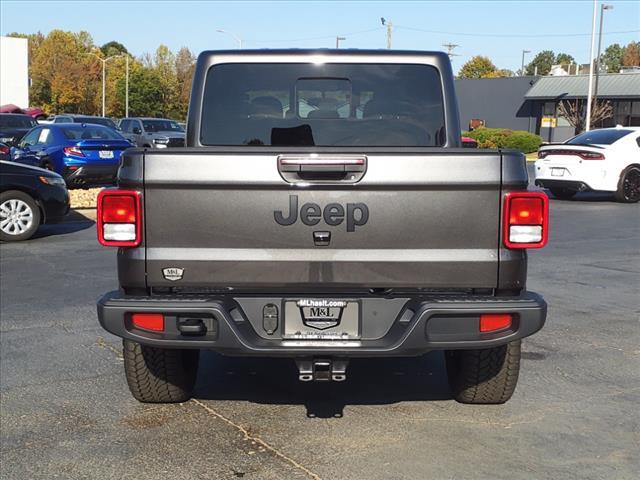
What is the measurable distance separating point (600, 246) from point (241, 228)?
895 cm

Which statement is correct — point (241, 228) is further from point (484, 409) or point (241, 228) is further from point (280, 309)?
point (484, 409)

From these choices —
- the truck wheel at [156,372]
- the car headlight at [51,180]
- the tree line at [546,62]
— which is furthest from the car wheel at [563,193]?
the tree line at [546,62]

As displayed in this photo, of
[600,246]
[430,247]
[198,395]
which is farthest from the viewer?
[600,246]

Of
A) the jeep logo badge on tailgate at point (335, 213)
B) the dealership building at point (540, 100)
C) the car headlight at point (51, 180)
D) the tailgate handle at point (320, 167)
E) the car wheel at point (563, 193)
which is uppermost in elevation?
the dealership building at point (540, 100)

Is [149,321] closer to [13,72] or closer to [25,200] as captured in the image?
[25,200]

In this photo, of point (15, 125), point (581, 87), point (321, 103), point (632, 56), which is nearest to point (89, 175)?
point (15, 125)

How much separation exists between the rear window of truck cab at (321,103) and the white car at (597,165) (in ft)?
42.2

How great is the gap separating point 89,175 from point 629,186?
11.6 meters

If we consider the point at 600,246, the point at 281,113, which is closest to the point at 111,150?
the point at 600,246

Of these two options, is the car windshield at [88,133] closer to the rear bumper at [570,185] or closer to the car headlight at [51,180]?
the car headlight at [51,180]

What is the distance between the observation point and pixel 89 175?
58.7 ft

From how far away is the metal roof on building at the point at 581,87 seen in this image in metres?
50.3

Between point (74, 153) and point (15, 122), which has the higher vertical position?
point (15, 122)

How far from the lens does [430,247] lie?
4000mm
